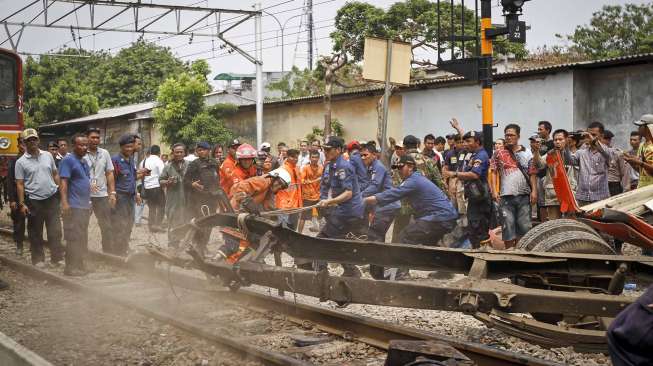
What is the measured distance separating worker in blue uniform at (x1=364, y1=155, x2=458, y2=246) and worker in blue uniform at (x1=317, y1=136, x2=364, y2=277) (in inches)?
10.4

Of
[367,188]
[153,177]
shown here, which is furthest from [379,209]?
[153,177]

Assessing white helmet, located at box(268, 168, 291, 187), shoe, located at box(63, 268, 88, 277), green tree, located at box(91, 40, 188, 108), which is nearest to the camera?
white helmet, located at box(268, 168, 291, 187)

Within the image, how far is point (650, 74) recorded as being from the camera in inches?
576

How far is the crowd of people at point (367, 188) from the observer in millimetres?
8031

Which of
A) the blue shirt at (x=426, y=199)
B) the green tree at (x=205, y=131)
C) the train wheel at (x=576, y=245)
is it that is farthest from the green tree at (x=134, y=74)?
the train wheel at (x=576, y=245)

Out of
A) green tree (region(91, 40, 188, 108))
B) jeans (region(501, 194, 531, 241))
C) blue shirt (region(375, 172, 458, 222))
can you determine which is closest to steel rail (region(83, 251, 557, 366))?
blue shirt (region(375, 172, 458, 222))

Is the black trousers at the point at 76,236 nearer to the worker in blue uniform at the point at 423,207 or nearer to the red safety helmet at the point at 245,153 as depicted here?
the red safety helmet at the point at 245,153

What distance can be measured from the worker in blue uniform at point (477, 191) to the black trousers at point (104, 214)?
15.8 feet

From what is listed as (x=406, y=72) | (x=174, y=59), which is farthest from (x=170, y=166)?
(x=174, y=59)

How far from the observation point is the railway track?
16.9ft

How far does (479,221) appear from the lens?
887 cm

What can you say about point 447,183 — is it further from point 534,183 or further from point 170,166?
point 170,166

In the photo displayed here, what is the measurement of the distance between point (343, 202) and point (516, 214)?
2.33 meters

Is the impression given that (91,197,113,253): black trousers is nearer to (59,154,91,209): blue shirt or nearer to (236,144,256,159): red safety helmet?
(59,154,91,209): blue shirt
